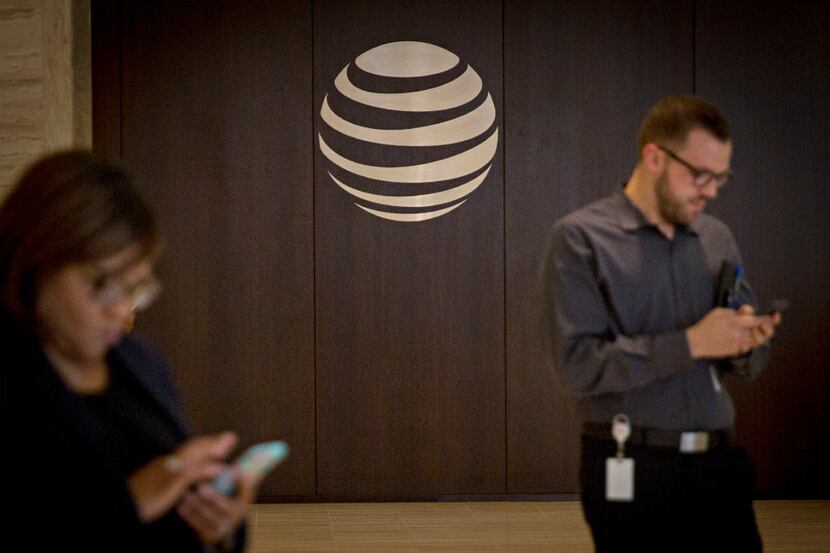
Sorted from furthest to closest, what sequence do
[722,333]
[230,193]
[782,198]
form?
[782,198]
[230,193]
[722,333]

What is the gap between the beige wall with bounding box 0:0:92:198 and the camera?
264 inches

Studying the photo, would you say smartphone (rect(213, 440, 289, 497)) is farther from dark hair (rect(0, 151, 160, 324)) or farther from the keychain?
the keychain

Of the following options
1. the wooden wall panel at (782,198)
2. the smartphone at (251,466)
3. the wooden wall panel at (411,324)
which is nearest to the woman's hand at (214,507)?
the smartphone at (251,466)

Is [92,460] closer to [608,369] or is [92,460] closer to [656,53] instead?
[608,369]

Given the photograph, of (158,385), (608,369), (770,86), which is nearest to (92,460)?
(158,385)

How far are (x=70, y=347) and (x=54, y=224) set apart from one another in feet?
0.60

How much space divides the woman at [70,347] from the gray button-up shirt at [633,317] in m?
1.45

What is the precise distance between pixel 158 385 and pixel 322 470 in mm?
5447

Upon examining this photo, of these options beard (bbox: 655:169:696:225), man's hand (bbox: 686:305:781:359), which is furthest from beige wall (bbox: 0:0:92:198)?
man's hand (bbox: 686:305:781:359)

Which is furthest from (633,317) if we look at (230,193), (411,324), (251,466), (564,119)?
(230,193)

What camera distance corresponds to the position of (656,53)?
740cm

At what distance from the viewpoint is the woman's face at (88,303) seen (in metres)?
1.66

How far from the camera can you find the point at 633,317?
317 cm

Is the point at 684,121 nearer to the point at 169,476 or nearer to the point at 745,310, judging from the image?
the point at 745,310
